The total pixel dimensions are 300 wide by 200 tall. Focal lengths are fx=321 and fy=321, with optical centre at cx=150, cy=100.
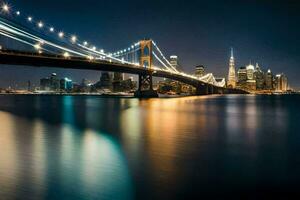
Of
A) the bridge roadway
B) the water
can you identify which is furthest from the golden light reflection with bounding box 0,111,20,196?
the bridge roadway

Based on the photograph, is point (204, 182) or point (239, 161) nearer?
point (204, 182)

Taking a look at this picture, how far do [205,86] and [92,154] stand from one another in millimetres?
88915

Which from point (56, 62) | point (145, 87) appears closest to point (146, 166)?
point (56, 62)

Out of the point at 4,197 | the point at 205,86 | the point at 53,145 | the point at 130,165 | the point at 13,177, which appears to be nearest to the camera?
the point at 4,197

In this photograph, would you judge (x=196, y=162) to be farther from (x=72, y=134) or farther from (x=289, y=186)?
(x=72, y=134)

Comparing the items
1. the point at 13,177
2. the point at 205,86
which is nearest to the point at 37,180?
the point at 13,177

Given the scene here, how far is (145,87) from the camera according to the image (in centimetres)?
6606

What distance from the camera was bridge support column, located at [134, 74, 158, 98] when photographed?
62.0 metres

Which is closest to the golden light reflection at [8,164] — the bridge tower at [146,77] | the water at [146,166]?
the water at [146,166]

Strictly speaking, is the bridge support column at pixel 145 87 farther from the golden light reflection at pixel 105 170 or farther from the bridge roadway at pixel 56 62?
the golden light reflection at pixel 105 170

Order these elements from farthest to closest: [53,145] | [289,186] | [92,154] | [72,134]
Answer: [72,134] → [53,145] → [92,154] → [289,186]

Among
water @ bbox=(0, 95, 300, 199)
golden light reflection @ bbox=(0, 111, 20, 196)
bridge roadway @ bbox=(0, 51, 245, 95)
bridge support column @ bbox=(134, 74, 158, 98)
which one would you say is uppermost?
bridge roadway @ bbox=(0, 51, 245, 95)

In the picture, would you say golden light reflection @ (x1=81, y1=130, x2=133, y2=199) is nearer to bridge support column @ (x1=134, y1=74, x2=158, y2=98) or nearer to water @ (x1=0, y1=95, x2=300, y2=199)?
water @ (x1=0, y1=95, x2=300, y2=199)

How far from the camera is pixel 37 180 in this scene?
23.0 feet
